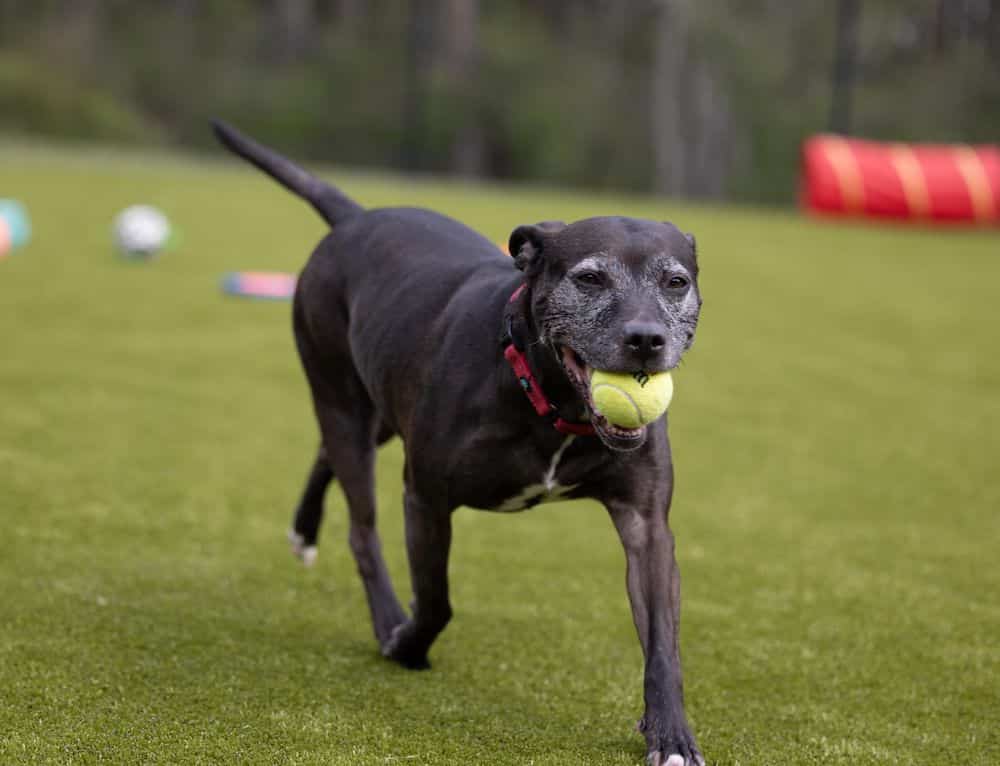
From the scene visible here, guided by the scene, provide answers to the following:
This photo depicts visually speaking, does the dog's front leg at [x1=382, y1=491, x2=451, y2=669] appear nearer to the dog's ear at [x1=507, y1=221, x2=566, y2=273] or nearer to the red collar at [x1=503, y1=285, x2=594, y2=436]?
the red collar at [x1=503, y1=285, x2=594, y2=436]

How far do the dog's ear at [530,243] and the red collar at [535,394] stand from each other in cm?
17

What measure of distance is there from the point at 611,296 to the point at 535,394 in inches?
11.6

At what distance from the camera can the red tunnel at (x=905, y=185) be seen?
53.7ft

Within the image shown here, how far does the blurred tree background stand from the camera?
22.0 meters

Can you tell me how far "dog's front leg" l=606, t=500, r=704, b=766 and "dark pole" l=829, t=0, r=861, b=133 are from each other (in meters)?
18.1

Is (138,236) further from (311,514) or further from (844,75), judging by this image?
(844,75)

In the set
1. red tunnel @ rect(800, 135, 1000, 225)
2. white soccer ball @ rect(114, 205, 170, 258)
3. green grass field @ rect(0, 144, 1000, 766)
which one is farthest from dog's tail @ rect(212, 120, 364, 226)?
red tunnel @ rect(800, 135, 1000, 225)

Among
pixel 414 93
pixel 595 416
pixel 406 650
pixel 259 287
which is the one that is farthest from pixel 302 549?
pixel 414 93

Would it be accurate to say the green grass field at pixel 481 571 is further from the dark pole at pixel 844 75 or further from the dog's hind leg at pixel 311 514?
the dark pole at pixel 844 75

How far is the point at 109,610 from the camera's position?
382cm

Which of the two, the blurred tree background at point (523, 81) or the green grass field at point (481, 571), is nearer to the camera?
the green grass field at point (481, 571)

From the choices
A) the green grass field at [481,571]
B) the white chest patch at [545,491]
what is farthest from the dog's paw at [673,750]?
the white chest patch at [545,491]

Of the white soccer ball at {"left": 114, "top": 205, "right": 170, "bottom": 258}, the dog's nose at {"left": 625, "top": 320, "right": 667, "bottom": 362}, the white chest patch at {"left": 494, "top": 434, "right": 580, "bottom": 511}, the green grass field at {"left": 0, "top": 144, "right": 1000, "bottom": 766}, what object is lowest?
the white soccer ball at {"left": 114, "top": 205, "right": 170, "bottom": 258}

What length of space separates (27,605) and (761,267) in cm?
954
